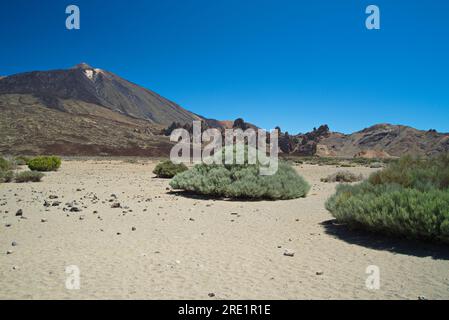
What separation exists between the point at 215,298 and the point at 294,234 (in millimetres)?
3721

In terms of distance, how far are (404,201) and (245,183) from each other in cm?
638

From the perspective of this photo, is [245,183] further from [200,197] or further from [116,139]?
[116,139]

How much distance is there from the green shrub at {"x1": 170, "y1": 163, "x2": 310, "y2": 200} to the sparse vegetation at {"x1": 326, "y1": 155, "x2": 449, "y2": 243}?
367 centimetres

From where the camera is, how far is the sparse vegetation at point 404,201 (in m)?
6.11

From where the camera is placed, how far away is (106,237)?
7.08m

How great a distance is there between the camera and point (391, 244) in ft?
21.5

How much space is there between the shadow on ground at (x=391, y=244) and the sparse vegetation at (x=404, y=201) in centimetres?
14

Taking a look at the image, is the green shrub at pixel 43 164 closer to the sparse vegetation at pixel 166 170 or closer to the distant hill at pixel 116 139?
the sparse vegetation at pixel 166 170

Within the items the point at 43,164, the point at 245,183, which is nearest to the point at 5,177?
the point at 43,164

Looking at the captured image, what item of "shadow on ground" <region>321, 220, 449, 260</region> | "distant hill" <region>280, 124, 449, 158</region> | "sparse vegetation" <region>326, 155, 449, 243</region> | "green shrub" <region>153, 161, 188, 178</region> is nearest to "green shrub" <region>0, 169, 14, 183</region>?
"green shrub" <region>153, 161, 188, 178</region>

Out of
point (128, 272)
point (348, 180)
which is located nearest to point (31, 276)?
point (128, 272)

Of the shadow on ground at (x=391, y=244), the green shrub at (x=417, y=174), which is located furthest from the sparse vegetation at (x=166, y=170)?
the shadow on ground at (x=391, y=244)

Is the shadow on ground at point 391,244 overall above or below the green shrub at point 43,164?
below
